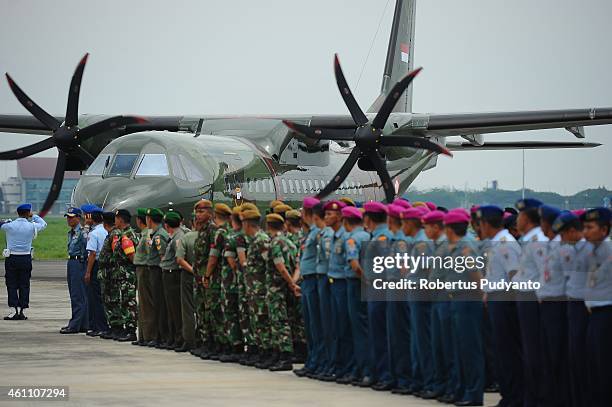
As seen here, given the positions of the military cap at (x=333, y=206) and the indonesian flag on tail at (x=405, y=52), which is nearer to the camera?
the military cap at (x=333, y=206)

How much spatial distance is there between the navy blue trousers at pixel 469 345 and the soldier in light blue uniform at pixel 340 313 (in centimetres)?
176

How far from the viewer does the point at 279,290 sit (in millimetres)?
14180

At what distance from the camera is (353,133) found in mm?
27719

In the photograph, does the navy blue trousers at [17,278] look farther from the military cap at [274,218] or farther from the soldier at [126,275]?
the military cap at [274,218]

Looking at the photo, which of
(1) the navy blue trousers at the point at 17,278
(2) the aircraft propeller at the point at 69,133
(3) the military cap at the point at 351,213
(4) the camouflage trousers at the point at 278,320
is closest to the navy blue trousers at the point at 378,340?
(3) the military cap at the point at 351,213

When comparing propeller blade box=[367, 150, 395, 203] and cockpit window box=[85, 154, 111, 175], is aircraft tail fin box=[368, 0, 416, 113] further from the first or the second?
cockpit window box=[85, 154, 111, 175]

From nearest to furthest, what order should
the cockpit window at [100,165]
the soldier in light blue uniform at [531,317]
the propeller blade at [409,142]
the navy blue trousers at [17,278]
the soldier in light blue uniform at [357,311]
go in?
the soldier in light blue uniform at [531,317] → the soldier in light blue uniform at [357,311] → the navy blue trousers at [17,278] → the cockpit window at [100,165] → the propeller blade at [409,142]

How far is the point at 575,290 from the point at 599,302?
1.11 feet

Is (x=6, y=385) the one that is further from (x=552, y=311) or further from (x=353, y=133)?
(x=353, y=133)

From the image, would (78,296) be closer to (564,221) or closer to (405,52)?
(564,221)

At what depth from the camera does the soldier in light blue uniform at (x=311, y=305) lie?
534 inches

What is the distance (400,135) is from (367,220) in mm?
14727

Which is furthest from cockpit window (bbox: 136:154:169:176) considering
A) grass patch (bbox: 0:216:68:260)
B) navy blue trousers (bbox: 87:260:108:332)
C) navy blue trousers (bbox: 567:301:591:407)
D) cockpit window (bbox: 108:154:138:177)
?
grass patch (bbox: 0:216:68:260)

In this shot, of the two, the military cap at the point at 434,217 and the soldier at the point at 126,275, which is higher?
the military cap at the point at 434,217
